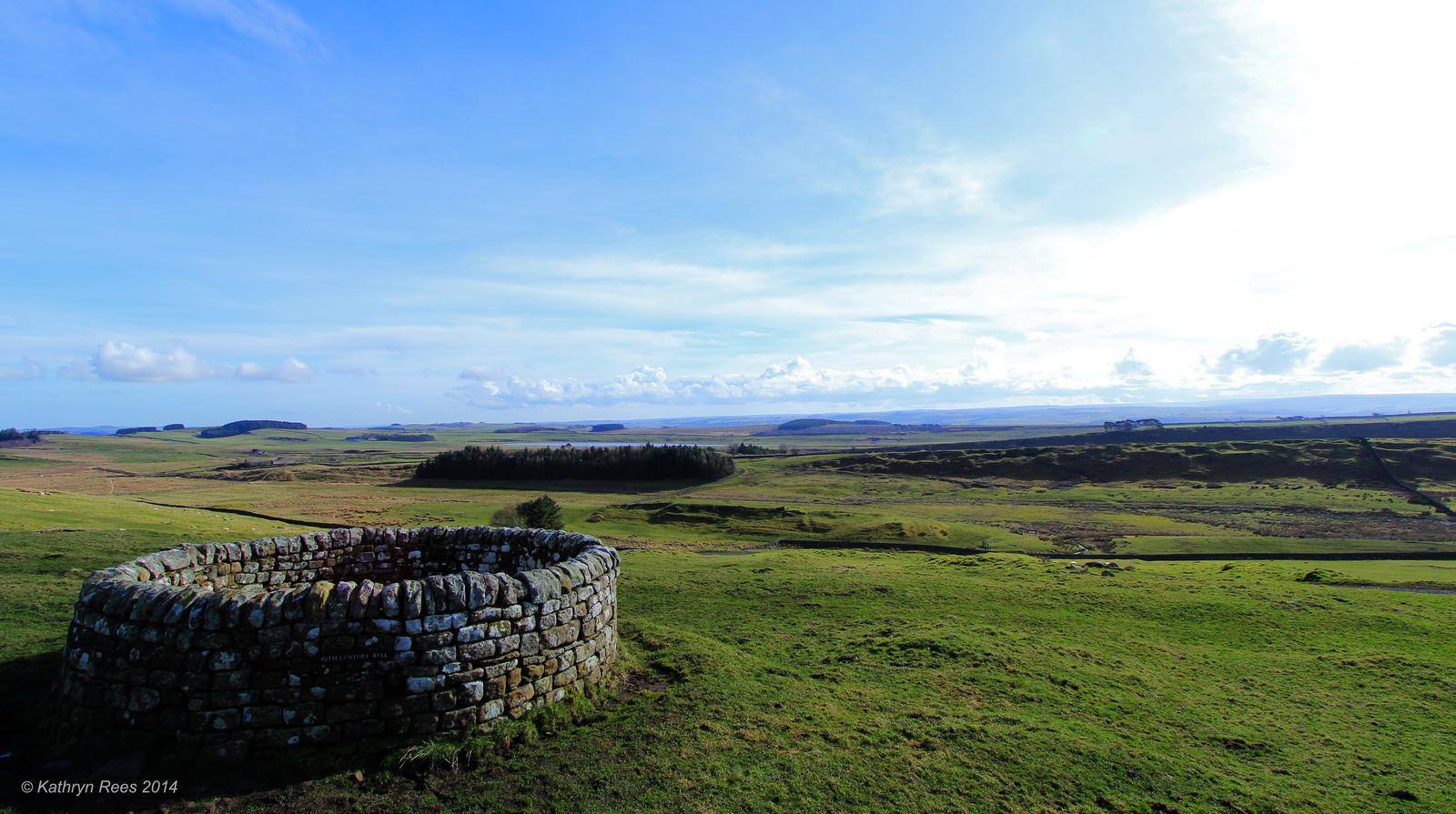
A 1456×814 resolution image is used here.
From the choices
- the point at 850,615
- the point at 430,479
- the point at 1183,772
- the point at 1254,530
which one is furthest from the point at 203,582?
the point at 430,479

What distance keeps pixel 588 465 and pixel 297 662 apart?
89.5 metres

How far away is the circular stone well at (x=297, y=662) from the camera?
7.89 meters

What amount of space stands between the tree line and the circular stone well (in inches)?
3349

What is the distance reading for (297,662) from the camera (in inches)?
315

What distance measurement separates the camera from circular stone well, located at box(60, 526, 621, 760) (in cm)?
789

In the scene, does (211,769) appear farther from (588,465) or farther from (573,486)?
(588,465)

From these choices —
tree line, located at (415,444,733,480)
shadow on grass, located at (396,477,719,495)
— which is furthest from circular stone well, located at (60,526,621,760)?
tree line, located at (415,444,733,480)

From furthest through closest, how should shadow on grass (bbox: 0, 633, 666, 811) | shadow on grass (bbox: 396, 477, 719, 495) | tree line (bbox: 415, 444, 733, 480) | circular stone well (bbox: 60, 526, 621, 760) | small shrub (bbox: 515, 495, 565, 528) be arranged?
tree line (bbox: 415, 444, 733, 480) < shadow on grass (bbox: 396, 477, 719, 495) < small shrub (bbox: 515, 495, 565, 528) < circular stone well (bbox: 60, 526, 621, 760) < shadow on grass (bbox: 0, 633, 666, 811)

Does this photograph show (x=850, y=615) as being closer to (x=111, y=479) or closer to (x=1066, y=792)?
(x=1066, y=792)

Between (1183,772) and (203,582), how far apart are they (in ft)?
52.3

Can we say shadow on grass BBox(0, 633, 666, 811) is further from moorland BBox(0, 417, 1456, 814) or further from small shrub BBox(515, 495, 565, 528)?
small shrub BBox(515, 495, 565, 528)

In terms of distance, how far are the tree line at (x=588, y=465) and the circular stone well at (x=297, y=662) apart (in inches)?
3349

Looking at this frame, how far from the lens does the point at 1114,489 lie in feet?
243

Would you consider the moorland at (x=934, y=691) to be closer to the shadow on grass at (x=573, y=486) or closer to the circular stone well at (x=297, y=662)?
the circular stone well at (x=297, y=662)
